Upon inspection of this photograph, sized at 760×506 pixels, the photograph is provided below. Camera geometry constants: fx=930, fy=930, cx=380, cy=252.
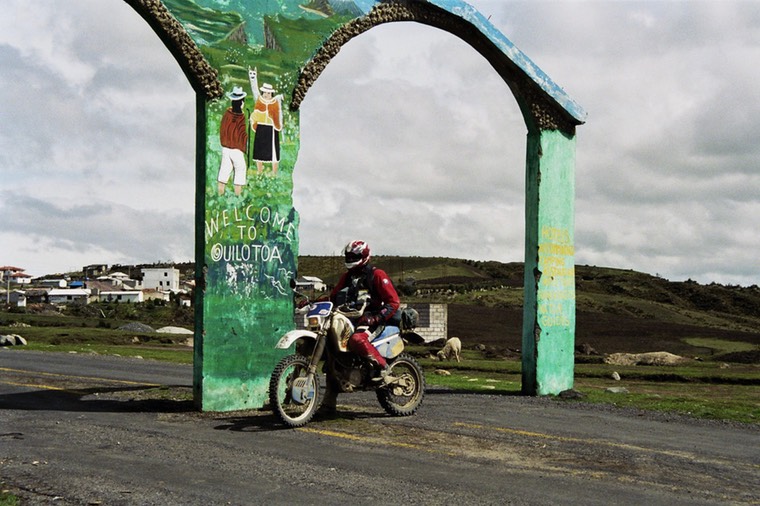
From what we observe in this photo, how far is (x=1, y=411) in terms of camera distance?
12102 mm

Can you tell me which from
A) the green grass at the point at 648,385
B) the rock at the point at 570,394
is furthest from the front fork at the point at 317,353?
the rock at the point at 570,394

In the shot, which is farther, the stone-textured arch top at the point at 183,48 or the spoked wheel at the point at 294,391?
the stone-textured arch top at the point at 183,48

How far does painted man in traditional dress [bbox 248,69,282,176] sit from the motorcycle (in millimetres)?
1823

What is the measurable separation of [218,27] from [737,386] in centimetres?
1875

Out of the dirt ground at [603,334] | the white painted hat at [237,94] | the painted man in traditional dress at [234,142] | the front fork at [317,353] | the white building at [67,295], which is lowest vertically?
the dirt ground at [603,334]

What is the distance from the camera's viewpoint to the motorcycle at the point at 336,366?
10.7 m

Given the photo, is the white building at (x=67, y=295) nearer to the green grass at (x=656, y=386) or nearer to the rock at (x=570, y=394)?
the green grass at (x=656, y=386)

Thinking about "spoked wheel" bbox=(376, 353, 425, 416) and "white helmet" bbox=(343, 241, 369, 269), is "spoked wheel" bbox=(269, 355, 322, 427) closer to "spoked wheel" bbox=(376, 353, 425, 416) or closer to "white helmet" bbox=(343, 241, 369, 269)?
"spoked wheel" bbox=(376, 353, 425, 416)

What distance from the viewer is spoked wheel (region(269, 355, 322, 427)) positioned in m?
10.5

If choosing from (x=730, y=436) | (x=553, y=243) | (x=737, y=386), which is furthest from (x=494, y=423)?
(x=737, y=386)

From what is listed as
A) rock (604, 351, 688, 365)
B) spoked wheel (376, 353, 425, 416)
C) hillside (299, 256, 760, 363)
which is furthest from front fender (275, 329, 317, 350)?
hillside (299, 256, 760, 363)

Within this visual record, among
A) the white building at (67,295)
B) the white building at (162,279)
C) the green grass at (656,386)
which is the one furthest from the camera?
the white building at (162,279)

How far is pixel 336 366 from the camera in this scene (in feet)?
37.2

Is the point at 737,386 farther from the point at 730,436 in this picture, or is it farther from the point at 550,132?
the point at 730,436
